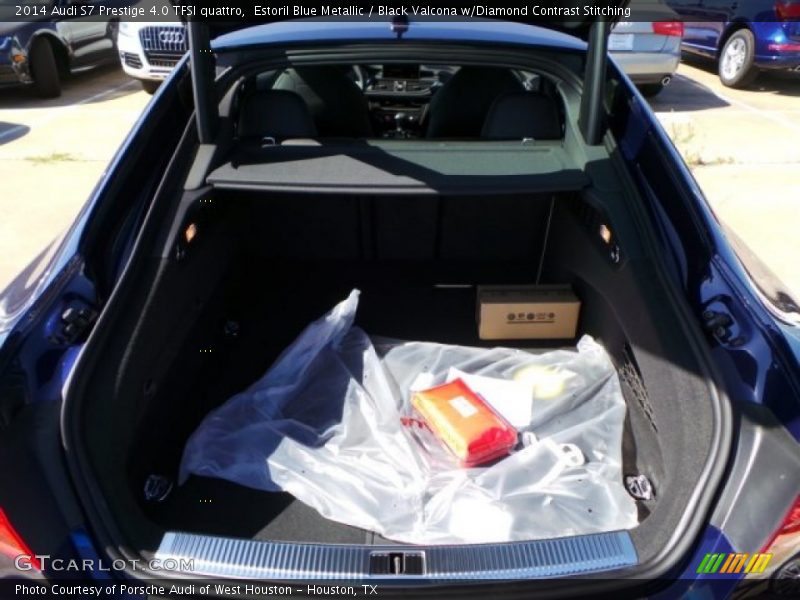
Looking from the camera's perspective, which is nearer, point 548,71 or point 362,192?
point 362,192

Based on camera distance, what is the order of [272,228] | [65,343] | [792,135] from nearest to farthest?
[65,343] < [272,228] < [792,135]

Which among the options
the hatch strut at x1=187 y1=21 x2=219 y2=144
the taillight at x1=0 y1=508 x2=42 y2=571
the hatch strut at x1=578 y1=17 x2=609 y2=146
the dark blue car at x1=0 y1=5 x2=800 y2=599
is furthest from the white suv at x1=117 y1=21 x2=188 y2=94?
the taillight at x1=0 y1=508 x2=42 y2=571

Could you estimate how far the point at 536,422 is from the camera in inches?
74.2

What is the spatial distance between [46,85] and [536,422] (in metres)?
7.12

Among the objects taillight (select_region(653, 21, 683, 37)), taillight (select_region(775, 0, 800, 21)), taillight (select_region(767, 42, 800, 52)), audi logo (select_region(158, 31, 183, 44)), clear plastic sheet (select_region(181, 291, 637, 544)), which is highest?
taillight (select_region(775, 0, 800, 21))

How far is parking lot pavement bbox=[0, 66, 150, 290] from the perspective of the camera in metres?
3.76

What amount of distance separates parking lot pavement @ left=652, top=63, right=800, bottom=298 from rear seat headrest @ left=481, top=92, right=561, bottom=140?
5.83 feet

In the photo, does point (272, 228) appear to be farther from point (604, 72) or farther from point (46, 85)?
point (46, 85)

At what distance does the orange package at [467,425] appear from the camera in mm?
1716

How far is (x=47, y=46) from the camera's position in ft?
22.2

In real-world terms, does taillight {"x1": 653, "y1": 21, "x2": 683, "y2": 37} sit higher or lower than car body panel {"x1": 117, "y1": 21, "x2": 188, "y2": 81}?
higher

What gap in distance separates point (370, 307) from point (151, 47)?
515cm

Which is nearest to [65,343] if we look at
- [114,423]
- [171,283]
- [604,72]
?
[114,423]

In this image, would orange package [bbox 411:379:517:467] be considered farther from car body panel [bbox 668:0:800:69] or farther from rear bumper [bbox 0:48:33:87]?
car body panel [bbox 668:0:800:69]
